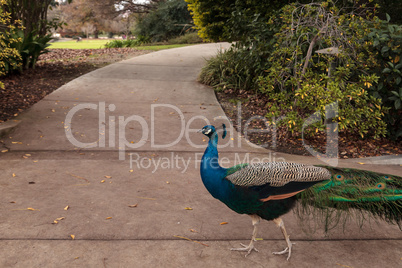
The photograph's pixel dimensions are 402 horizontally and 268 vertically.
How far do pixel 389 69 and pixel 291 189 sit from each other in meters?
4.28

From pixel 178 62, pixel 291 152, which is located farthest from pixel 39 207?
pixel 178 62

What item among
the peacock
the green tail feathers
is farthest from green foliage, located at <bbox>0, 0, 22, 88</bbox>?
the green tail feathers

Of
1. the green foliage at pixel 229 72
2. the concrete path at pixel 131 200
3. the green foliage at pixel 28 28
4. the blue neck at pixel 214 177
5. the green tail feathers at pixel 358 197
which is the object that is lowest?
the concrete path at pixel 131 200

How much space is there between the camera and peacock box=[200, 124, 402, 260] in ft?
10.7

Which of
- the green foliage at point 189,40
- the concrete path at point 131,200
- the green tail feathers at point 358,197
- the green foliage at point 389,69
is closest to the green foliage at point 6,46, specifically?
the concrete path at point 131,200

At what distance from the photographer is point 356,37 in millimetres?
6254

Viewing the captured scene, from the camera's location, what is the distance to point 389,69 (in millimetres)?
6395

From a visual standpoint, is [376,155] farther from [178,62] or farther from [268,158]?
[178,62]

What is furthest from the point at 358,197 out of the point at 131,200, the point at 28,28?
the point at 28,28

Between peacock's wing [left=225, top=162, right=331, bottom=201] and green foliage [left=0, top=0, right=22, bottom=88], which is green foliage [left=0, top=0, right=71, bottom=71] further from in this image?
peacock's wing [left=225, top=162, right=331, bottom=201]

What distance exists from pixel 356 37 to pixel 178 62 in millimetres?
7447

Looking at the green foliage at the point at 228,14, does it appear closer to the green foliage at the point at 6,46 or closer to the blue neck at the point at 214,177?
the green foliage at the point at 6,46

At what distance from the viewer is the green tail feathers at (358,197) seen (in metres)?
3.38

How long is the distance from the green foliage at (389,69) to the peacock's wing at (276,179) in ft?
13.0
